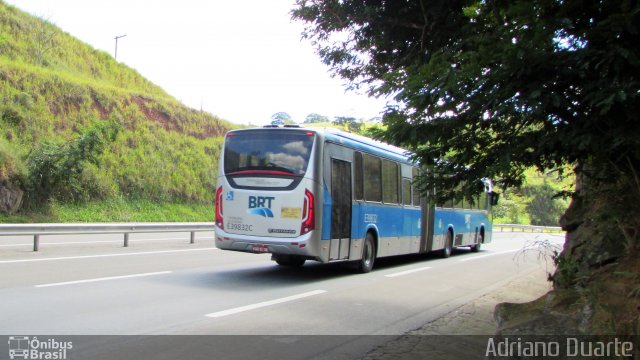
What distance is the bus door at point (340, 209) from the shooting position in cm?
1113

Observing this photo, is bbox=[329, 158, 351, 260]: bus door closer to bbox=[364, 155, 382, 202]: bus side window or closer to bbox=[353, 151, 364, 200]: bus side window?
bbox=[353, 151, 364, 200]: bus side window

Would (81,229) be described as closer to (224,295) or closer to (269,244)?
(269,244)

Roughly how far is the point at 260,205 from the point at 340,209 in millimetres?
1754

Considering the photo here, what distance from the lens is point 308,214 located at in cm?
1035

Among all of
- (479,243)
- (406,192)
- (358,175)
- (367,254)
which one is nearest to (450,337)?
(358,175)

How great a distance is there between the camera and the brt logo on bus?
10.6 meters

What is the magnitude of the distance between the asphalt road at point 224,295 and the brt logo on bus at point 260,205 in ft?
4.29

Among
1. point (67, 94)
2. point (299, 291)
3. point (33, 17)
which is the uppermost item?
point (33, 17)

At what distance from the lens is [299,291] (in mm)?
9547

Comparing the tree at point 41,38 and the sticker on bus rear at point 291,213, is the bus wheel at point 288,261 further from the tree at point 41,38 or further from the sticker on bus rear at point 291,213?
the tree at point 41,38

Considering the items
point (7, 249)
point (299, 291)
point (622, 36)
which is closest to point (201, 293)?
point (299, 291)

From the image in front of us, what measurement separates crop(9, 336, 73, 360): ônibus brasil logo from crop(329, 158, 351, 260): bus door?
6.28m

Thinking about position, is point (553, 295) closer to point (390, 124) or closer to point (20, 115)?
point (390, 124)

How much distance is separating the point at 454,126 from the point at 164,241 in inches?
583
